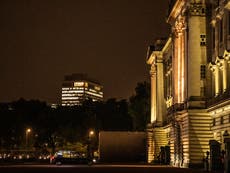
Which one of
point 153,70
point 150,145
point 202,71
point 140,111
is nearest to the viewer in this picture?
point 202,71

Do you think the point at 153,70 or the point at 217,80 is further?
the point at 153,70

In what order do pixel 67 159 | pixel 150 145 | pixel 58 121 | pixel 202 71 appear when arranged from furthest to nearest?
1. pixel 58 121
2. pixel 150 145
3. pixel 67 159
4. pixel 202 71

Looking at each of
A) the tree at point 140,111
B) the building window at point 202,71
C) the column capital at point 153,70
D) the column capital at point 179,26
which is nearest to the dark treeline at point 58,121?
the tree at point 140,111

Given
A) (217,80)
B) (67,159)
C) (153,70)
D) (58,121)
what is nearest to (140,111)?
(153,70)

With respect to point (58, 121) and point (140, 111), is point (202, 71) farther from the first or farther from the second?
point (58, 121)

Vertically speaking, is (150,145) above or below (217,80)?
below

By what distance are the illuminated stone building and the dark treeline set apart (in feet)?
161

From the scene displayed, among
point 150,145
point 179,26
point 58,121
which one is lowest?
point 150,145

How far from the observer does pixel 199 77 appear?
64.0 meters

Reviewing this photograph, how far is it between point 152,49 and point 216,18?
137 ft

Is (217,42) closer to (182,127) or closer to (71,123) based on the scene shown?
(182,127)

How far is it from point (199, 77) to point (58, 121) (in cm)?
7234

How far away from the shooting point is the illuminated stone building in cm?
5734

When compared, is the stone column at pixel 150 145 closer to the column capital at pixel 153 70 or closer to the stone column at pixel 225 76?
the column capital at pixel 153 70
